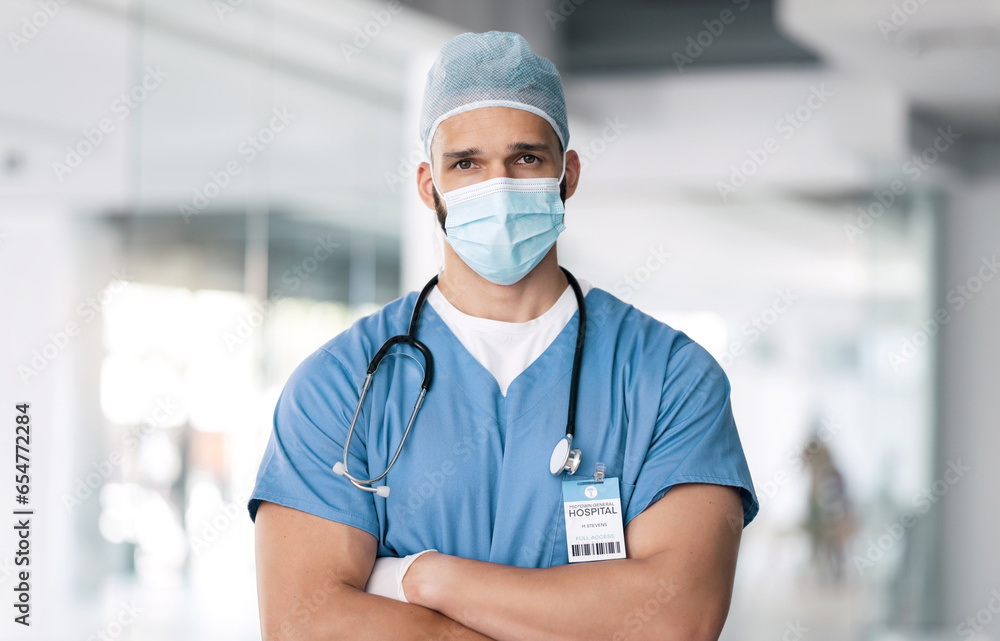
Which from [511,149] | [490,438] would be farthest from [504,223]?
[490,438]

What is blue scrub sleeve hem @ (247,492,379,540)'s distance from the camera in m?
1.35

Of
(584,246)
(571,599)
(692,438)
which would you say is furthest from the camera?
(584,246)

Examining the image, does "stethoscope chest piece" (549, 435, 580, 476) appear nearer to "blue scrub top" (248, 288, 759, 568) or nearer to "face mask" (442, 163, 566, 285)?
"blue scrub top" (248, 288, 759, 568)

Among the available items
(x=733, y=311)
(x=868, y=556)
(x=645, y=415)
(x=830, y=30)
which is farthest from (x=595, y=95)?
(x=645, y=415)

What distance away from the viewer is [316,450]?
4.58ft

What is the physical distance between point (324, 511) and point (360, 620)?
161mm

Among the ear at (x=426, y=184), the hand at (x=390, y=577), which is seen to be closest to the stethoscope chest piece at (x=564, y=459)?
the hand at (x=390, y=577)

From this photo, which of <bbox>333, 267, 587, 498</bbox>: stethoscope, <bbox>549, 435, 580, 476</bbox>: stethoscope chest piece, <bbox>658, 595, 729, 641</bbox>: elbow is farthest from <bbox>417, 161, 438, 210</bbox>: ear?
<bbox>658, 595, 729, 641</bbox>: elbow

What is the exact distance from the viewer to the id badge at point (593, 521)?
4.42ft

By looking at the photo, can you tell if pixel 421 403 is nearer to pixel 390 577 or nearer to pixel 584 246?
pixel 390 577

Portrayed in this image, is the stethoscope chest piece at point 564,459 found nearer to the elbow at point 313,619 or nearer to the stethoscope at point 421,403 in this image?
the stethoscope at point 421,403

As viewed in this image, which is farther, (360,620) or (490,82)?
(490,82)

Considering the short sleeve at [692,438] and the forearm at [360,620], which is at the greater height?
the short sleeve at [692,438]

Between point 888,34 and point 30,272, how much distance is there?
5.01 meters
